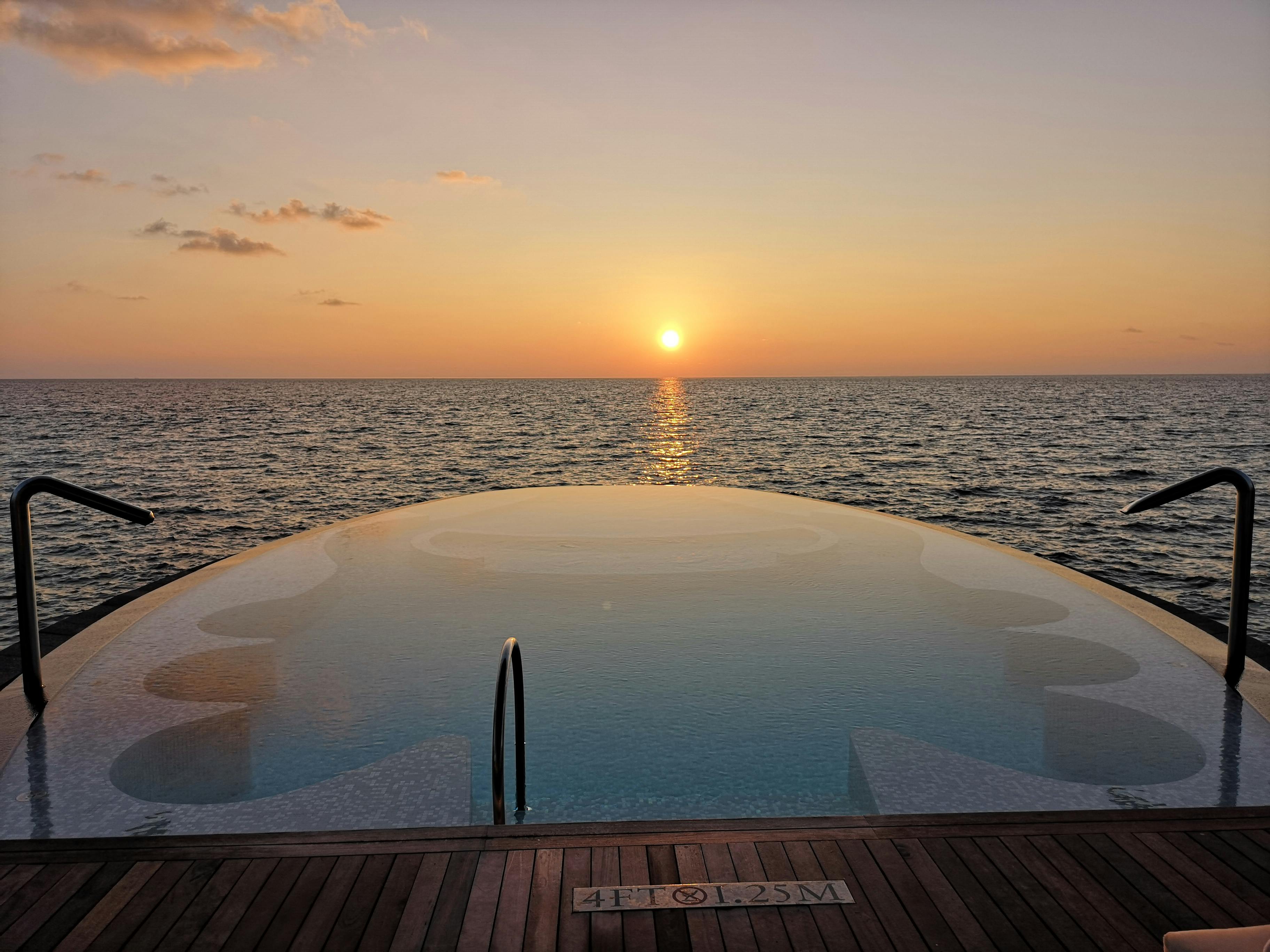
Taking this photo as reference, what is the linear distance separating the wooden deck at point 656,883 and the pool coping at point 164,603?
1664 millimetres

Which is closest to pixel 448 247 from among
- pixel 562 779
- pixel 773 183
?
pixel 773 183

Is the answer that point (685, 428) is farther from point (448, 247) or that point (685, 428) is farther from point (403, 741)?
point (403, 741)

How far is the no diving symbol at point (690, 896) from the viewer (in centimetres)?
214

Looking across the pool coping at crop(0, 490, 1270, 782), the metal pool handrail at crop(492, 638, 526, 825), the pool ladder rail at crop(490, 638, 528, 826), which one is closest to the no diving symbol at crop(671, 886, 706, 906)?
the pool ladder rail at crop(490, 638, 528, 826)

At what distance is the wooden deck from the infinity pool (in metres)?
0.72

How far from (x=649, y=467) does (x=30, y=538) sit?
25.0 meters

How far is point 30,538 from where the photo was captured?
10.9ft

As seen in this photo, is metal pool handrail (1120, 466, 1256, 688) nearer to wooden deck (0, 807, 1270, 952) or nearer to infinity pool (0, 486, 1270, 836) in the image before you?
infinity pool (0, 486, 1270, 836)

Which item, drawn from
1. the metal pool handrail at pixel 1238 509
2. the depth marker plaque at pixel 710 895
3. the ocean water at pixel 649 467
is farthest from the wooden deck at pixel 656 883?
the ocean water at pixel 649 467

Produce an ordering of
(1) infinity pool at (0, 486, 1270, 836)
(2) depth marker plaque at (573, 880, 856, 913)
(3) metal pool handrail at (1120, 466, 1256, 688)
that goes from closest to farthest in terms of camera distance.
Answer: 1. (2) depth marker plaque at (573, 880, 856, 913)
2. (1) infinity pool at (0, 486, 1270, 836)
3. (3) metal pool handrail at (1120, 466, 1256, 688)

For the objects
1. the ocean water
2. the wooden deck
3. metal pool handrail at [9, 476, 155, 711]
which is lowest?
the ocean water

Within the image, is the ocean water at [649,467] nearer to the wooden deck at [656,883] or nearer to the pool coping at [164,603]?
the pool coping at [164,603]

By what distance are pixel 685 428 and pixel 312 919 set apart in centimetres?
4421

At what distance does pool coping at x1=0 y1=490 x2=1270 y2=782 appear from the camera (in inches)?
150
